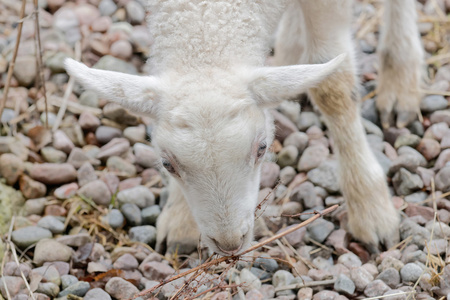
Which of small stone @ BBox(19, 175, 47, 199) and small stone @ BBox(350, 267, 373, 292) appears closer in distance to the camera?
small stone @ BBox(350, 267, 373, 292)

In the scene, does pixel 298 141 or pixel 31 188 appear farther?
pixel 298 141

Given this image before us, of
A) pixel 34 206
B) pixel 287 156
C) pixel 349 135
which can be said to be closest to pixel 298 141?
pixel 287 156

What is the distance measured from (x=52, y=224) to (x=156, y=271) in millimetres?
834

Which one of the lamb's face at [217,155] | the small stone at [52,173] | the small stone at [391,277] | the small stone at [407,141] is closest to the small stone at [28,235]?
the small stone at [52,173]

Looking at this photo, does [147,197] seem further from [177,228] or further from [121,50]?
[121,50]

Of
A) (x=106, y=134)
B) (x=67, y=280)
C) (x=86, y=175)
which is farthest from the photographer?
(x=106, y=134)

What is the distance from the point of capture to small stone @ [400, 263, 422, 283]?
10.5 feet

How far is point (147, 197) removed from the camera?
413 centimetres

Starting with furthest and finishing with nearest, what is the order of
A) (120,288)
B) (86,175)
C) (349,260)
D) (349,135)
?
(86,175) < (349,135) < (349,260) < (120,288)

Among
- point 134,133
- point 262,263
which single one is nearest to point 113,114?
point 134,133

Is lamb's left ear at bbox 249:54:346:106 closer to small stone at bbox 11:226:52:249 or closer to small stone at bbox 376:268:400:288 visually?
small stone at bbox 376:268:400:288

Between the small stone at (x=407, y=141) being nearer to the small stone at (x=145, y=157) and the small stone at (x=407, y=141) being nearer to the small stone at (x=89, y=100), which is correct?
the small stone at (x=145, y=157)

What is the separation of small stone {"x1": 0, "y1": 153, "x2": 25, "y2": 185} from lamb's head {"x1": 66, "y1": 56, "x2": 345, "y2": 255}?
5.33 ft

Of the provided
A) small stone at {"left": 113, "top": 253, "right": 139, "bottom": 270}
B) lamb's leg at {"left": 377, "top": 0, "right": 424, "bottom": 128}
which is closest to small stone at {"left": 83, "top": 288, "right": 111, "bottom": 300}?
Result: small stone at {"left": 113, "top": 253, "right": 139, "bottom": 270}
